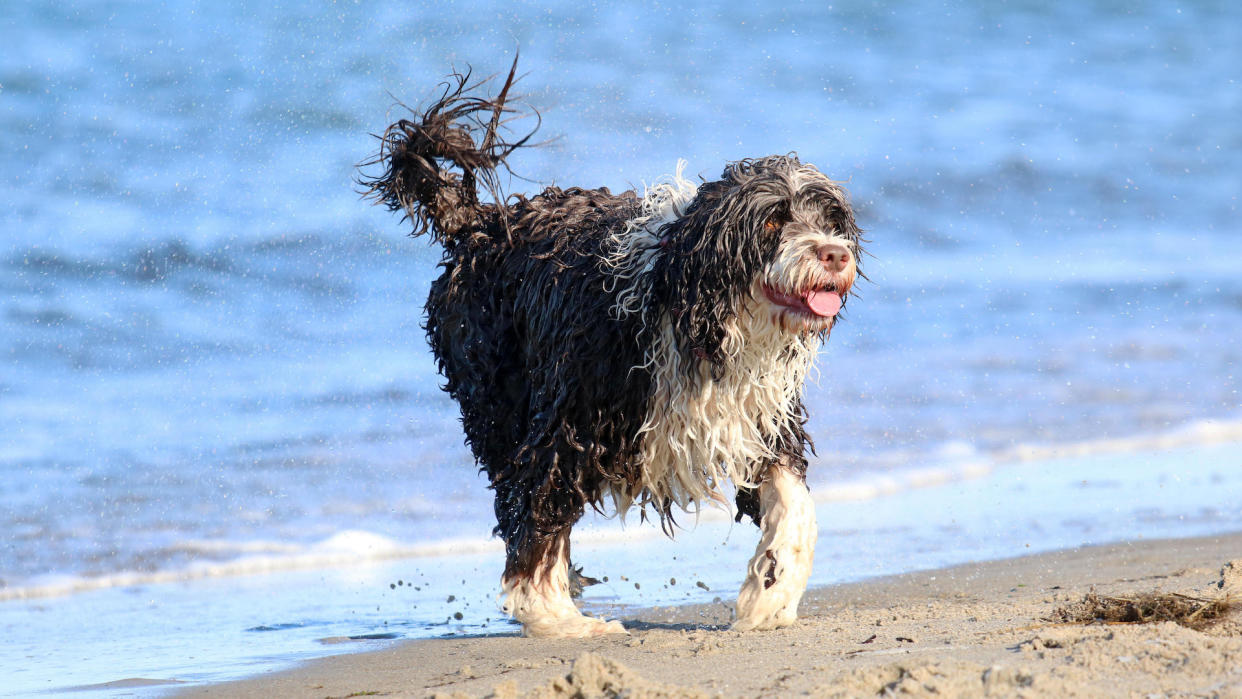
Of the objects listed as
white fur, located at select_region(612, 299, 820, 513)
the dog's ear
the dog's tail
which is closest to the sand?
white fur, located at select_region(612, 299, 820, 513)

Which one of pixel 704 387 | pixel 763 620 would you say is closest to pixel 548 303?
pixel 704 387

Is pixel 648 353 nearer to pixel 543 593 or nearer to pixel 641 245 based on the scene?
pixel 641 245

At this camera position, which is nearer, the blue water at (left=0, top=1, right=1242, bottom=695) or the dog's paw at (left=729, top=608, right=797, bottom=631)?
the dog's paw at (left=729, top=608, right=797, bottom=631)

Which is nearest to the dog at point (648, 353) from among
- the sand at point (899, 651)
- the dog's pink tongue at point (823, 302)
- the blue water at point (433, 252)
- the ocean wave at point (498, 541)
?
the dog's pink tongue at point (823, 302)

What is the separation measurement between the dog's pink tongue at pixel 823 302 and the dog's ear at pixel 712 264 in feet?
0.60

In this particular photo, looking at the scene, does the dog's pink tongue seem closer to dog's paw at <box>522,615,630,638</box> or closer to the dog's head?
the dog's head

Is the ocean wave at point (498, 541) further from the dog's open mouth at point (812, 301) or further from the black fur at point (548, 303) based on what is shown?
the dog's open mouth at point (812, 301)

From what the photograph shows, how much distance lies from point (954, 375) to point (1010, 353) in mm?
722

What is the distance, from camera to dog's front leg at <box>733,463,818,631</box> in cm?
444

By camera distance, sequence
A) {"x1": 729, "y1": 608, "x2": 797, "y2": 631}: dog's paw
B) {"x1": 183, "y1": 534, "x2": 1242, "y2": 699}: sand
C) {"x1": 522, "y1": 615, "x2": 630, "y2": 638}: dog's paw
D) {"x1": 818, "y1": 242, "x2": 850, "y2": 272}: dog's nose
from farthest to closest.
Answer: {"x1": 522, "y1": 615, "x2": 630, "y2": 638}: dog's paw < {"x1": 729, "y1": 608, "x2": 797, "y2": 631}: dog's paw < {"x1": 818, "y1": 242, "x2": 850, "y2": 272}: dog's nose < {"x1": 183, "y1": 534, "x2": 1242, "y2": 699}: sand

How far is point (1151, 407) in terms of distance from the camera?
29.5 feet

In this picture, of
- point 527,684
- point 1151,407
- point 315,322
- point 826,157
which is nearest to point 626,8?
point 826,157

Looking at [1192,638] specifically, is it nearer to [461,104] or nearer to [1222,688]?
[1222,688]

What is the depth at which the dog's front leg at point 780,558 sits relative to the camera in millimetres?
4441
